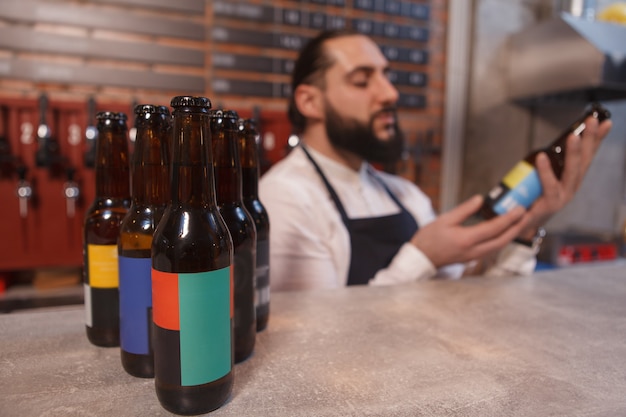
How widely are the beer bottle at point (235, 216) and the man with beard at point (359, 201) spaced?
51 centimetres

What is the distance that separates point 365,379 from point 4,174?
1712 mm

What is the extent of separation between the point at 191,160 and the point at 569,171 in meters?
0.95

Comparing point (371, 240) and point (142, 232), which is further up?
point (142, 232)

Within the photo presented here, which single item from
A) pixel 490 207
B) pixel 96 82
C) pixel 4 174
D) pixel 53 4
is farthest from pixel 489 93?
pixel 4 174

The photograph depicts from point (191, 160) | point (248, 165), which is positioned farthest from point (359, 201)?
point (191, 160)

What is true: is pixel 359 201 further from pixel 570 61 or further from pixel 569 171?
pixel 570 61

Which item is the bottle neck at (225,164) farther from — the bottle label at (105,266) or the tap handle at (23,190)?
the tap handle at (23,190)

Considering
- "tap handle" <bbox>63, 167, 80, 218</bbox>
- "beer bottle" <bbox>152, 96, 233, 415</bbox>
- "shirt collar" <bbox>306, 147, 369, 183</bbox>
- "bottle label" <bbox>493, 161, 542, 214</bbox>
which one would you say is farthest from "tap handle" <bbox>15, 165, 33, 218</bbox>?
"bottle label" <bbox>493, 161, 542, 214</bbox>

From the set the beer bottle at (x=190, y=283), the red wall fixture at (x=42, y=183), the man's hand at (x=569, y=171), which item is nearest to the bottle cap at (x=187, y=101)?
the beer bottle at (x=190, y=283)

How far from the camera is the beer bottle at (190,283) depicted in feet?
1.30

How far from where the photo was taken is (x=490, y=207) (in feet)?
3.14

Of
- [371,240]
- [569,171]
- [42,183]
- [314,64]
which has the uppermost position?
[314,64]

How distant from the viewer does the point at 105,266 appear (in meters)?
0.55

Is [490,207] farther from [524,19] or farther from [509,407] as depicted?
[524,19]
